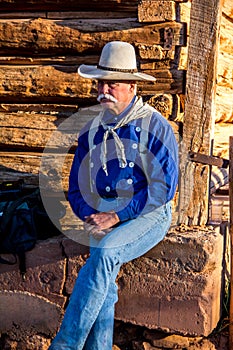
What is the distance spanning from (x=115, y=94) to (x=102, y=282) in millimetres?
1233

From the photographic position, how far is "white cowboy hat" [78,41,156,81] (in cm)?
476

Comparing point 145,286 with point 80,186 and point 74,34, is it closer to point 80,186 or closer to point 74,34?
point 80,186

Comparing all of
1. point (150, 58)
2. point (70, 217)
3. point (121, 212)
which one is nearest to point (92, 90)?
point (150, 58)

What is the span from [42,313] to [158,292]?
91 cm

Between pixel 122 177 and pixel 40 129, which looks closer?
pixel 122 177

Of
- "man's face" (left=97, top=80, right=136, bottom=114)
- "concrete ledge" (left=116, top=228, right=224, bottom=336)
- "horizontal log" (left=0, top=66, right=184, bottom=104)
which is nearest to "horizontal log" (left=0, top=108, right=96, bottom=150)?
"horizontal log" (left=0, top=66, right=184, bottom=104)

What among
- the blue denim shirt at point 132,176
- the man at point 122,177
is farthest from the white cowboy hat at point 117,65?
the blue denim shirt at point 132,176

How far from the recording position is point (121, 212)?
186 inches

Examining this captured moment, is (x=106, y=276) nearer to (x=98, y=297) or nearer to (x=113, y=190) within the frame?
(x=98, y=297)

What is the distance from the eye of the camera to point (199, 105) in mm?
5418

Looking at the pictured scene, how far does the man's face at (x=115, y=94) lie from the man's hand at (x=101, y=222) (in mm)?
698

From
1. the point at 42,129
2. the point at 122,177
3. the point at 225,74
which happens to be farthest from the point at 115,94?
the point at 225,74

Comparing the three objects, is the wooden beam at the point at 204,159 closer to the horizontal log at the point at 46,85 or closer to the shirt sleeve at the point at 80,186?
the horizontal log at the point at 46,85

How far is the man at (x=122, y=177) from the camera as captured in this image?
15.5 feet
